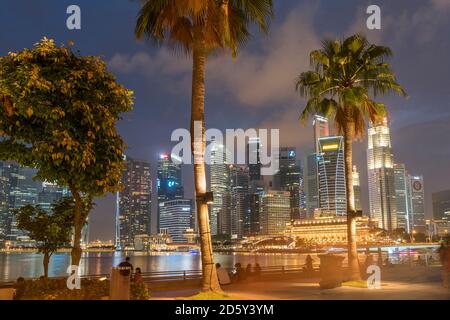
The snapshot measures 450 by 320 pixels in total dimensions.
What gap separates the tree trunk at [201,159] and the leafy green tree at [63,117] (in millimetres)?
2219

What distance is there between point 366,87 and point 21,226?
16799mm

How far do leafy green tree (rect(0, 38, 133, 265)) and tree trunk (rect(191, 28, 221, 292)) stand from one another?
2.22 meters

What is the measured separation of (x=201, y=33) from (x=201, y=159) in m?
4.07

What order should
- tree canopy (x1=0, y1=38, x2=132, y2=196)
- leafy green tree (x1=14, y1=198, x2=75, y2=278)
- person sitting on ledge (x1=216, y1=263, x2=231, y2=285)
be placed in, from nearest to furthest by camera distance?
tree canopy (x1=0, y1=38, x2=132, y2=196)
leafy green tree (x1=14, y1=198, x2=75, y2=278)
person sitting on ledge (x1=216, y1=263, x2=231, y2=285)

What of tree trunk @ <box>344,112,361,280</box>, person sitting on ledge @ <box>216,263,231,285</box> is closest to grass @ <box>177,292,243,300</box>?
person sitting on ledge @ <box>216,263,231,285</box>

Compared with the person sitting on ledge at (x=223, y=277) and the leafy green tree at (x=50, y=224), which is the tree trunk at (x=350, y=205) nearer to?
the person sitting on ledge at (x=223, y=277)

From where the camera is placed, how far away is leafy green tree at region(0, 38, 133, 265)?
40.2ft

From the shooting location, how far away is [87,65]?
13633 mm

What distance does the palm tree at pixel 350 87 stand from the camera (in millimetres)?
21906

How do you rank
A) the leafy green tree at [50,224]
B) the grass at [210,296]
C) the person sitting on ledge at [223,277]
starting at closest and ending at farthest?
the grass at [210,296] < the leafy green tree at [50,224] < the person sitting on ledge at [223,277]

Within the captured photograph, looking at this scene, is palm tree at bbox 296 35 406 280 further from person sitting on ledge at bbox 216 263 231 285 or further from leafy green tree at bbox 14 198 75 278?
Result: leafy green tree at bbox 14 198 75 278

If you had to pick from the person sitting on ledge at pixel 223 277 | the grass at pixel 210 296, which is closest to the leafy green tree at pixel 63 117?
the grass at pixel 210 296

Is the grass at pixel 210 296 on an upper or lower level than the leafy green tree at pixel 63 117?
lower
